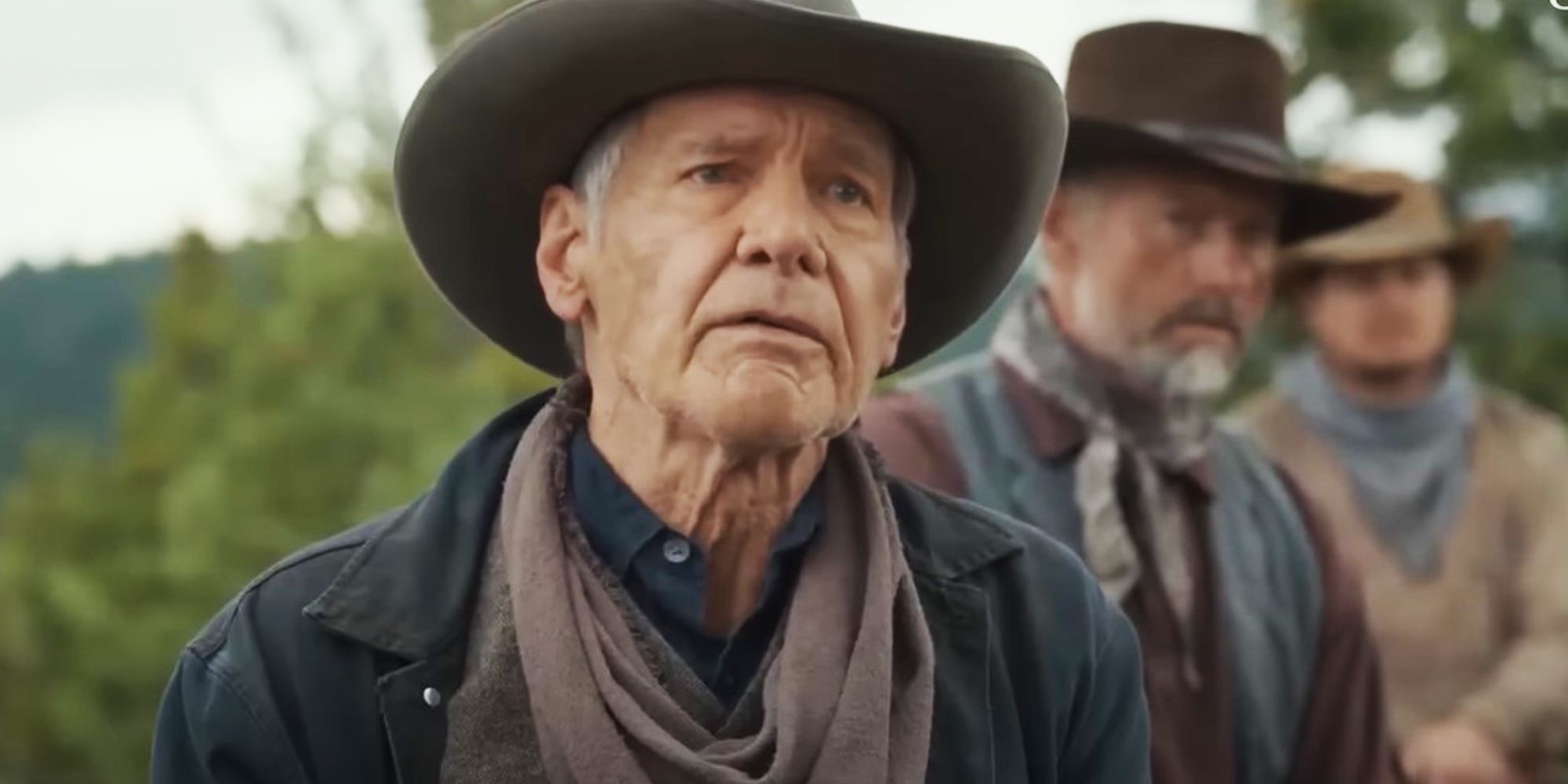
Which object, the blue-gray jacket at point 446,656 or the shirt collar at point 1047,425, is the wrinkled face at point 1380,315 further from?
the blue-gray jacket at point 446,656

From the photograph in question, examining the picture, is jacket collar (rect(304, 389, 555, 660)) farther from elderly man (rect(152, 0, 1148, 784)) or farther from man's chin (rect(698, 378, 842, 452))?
man's chin (rect(698, 378, 842, 452))

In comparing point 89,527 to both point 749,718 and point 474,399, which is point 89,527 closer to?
point 474,399

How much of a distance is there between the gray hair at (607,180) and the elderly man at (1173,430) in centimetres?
128

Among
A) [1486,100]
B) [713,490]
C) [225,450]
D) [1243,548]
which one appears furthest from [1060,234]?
[225,450]

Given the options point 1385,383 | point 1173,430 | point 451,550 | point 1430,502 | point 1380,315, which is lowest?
point 1430,502

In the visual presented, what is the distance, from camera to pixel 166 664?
13.8 m

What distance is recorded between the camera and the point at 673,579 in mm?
3520

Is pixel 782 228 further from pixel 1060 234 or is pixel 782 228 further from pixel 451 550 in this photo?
pixel 1060 234

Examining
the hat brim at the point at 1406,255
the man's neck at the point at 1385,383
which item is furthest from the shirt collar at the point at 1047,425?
the hat brim at the point at 1406,255

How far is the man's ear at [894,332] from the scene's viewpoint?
3627mm

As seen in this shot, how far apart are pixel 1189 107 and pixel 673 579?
87.3 inches

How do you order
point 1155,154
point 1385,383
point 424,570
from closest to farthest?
point 424,570, point 1155,154, point 1385,383

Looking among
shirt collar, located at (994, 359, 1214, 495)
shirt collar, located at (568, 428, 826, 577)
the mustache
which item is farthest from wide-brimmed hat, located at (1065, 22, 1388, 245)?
shirt collar, located at (568, 428, 826, 577)

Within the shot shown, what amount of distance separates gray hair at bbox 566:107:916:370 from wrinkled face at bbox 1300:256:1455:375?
4.73m
